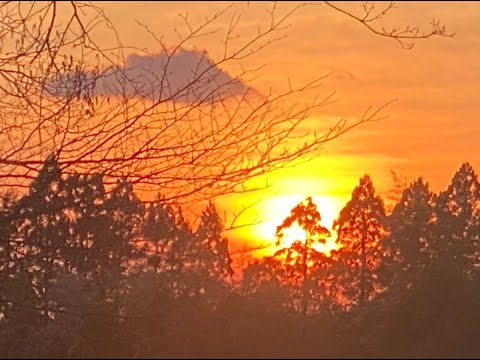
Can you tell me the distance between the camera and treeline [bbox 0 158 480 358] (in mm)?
2074

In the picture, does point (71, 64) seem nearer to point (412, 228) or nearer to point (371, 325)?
point (412, 228)

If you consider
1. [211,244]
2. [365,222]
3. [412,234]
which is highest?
[365,222]

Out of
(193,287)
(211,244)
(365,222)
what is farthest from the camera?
(365,222)

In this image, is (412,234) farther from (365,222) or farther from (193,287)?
(365,222)

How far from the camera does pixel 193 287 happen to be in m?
4.12

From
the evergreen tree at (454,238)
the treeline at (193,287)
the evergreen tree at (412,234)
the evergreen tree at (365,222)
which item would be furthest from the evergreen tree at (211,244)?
the evergreen tree at (454,238)

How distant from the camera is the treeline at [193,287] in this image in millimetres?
2074

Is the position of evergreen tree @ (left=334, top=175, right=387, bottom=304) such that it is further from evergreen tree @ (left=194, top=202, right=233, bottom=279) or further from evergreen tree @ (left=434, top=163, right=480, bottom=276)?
evergreen tree @ (left=194, top=202, right=233, bottom=279)

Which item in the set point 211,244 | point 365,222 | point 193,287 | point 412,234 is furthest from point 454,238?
point 365,222

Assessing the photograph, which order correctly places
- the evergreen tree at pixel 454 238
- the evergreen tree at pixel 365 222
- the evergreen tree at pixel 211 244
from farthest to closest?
1. the evergreen tree at pixel 365 222
2. the evergreen tree at pixel 211 244
3. the evergreen tree at pixel 454 238

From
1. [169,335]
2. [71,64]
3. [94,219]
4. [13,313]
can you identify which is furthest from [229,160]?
[169,335]

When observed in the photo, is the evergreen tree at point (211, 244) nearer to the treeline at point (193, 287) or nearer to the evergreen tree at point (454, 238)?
the treeline at point (193, 287)

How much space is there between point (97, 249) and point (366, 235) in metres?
2.65

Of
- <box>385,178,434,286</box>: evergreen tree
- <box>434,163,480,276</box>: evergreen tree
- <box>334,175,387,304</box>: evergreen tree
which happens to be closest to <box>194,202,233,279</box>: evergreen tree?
<box>334,175,387,304</box>: evergreen tree
